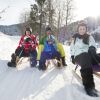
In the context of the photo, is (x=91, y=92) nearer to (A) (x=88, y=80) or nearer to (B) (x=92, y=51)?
(A) (x=88, y=80)

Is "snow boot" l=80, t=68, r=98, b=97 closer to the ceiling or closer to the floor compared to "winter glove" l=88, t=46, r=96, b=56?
closer to the floor

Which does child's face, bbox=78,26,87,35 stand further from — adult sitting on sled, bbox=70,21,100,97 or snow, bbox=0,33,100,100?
snow, bbox=0,33,100,100

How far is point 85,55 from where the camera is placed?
19.9 ft

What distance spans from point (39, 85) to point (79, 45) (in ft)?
4.49

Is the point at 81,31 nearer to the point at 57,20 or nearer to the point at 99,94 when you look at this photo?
the point at 99,94

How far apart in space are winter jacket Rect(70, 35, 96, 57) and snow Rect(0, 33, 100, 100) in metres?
0.77

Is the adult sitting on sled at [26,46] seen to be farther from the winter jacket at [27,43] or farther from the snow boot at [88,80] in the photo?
the snow boot at [88,80]

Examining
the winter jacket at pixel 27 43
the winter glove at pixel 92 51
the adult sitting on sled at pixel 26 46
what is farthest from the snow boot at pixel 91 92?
the winter jacket at pixel 27 43

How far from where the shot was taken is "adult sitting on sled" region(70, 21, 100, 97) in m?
5.74

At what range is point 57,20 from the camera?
121 feet

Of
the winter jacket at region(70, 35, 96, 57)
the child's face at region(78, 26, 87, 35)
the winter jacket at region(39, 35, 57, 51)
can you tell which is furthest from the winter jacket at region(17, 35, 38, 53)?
the child's face at region(78, 26, 87, 35)

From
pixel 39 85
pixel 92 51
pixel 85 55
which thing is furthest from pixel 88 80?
pixel 39 85

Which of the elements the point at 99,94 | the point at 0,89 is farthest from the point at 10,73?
the point at 99,94

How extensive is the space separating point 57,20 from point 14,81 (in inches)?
1200
